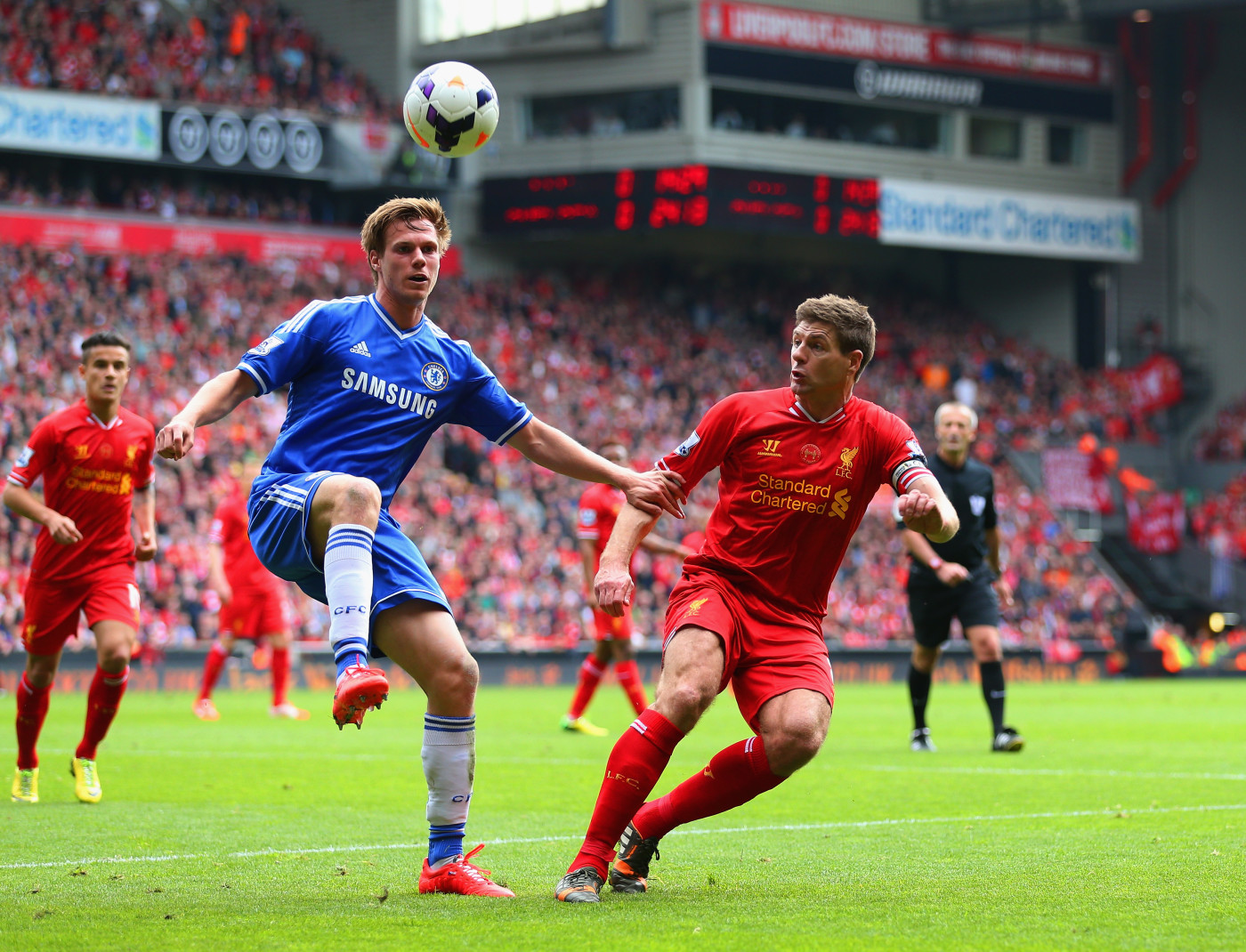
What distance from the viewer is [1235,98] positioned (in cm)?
4644

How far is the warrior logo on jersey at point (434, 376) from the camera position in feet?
20.4

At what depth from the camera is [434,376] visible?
625 centimetres

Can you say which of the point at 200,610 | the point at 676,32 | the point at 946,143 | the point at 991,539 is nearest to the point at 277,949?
the point at 991,539

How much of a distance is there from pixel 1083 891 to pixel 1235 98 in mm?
45013

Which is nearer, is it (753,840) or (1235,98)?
(753,840)

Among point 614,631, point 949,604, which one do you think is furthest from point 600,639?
point 949,604

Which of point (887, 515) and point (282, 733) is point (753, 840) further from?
point (887, 515)

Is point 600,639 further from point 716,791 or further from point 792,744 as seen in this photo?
point 792,744

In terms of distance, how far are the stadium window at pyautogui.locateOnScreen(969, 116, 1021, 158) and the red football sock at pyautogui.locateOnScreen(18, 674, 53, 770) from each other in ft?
120

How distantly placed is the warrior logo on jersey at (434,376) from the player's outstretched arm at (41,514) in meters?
3.12

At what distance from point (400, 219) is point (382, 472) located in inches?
37.0

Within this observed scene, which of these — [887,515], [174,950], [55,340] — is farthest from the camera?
[887,515]

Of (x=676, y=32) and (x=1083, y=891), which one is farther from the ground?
(x=676, y=32)

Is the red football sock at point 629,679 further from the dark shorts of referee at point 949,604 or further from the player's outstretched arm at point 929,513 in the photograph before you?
the player's outstretched arm at point 929,513
